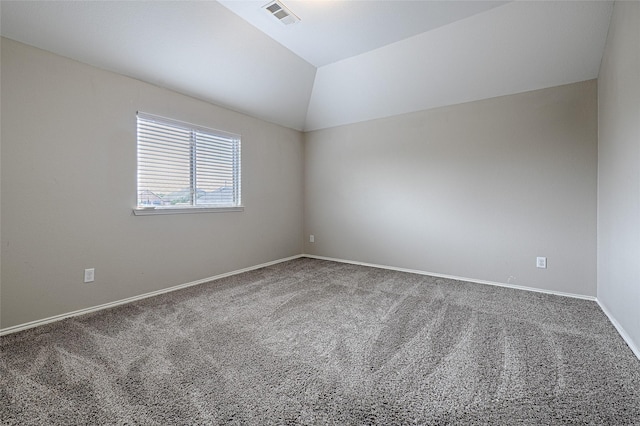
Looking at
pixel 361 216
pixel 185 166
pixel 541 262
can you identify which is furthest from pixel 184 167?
pixel 541 262

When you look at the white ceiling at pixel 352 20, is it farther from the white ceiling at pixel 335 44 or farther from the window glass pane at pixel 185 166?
the window glass pane at pixel 185 166

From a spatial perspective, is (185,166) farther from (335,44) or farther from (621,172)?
(621,172)

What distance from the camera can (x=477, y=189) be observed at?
3.52 metres

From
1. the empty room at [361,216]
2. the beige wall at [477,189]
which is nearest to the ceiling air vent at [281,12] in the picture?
the empty room at [361,216]

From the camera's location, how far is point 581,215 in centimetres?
295

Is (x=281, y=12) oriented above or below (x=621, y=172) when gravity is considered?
above

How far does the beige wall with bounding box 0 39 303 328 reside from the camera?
2.17m

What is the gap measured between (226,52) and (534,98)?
3479mm

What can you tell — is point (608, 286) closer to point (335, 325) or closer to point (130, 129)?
point (335, 325)

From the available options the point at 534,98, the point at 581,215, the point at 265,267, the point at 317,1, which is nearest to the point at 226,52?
the point at 317,1

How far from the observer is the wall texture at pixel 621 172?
1.83m

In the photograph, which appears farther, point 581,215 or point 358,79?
point 358,79

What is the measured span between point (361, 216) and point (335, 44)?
244cm

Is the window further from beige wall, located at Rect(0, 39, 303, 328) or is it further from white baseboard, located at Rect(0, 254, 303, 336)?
white baseboard, located at Rect(0, 254, 303, 336)
